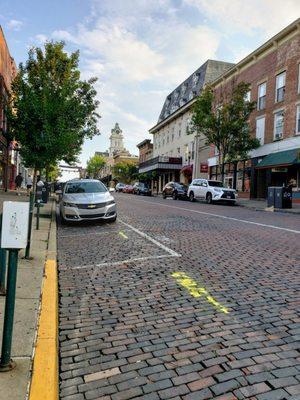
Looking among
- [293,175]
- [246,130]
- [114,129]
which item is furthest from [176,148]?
[114,129]

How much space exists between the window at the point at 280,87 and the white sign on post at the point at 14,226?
1095 inches

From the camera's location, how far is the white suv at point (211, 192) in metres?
25.8

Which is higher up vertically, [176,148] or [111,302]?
[176,148]

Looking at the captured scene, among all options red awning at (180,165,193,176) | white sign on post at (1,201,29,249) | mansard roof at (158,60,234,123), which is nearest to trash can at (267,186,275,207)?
white sign on post at (1,201,29,249)

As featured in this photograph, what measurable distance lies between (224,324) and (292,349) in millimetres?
734

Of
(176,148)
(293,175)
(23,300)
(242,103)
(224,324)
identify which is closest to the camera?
(224,324)

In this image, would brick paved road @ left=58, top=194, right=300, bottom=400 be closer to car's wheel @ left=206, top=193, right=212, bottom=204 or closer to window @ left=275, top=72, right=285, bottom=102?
car's wheel @ left=206, top=193, right=212, bottom=204

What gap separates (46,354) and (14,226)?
1082 mm

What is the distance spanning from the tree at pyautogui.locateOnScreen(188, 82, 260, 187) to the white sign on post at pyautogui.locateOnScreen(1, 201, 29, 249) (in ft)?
86.4

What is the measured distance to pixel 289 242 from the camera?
876cm

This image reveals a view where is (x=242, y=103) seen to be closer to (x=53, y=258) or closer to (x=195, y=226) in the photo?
(x=195, y=226)

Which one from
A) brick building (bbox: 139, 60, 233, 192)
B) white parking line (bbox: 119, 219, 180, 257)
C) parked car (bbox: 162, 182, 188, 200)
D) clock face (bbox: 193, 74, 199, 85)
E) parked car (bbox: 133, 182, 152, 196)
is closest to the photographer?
white parking line (bbox: 119, 219, 180, 257)

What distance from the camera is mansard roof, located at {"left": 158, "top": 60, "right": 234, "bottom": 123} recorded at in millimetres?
45438

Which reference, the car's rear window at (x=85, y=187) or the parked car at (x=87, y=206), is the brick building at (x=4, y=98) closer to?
the car's rear window at (x=85, y=187)
